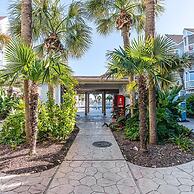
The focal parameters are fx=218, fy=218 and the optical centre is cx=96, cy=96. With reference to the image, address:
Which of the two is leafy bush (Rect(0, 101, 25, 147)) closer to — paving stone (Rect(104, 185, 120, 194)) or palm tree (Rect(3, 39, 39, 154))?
palm tree (Rect(3, 39, 39, 154))

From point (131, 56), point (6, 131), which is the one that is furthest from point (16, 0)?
point (131, 56)

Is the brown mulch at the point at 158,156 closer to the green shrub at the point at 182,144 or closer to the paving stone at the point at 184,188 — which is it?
the green shrub at the point at 182,144

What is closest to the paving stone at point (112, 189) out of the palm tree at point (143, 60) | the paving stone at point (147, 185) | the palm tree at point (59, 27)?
the paving stone at point (147, 185)

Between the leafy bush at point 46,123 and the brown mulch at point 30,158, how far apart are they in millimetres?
459

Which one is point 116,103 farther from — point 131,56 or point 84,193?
point 84,193

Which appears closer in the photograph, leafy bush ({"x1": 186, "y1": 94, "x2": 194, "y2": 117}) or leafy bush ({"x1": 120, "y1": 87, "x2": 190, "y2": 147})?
leafy bush ({"x1": 120, "y1": 87, "x2": 190, "y2": 147})

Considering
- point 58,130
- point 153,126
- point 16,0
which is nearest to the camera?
point 153,126

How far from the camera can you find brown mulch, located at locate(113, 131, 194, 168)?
5828 millimetres

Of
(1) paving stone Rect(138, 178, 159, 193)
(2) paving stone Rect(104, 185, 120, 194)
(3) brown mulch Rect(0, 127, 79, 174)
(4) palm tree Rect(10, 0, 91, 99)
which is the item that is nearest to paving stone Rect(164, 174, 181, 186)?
(1) paving stone Rect(138, 178, 159, 193)

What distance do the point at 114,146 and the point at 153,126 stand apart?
1530 millimetres

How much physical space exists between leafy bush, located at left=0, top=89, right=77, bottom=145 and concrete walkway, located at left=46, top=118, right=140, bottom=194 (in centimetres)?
117

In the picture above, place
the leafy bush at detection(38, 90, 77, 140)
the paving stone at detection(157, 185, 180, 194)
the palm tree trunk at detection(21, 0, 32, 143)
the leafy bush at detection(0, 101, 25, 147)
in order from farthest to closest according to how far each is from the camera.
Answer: the leafy bush at detection(38, 90, 77, 140), the leafy bush at detection(0, 101, 25, 147), the palm tree trunk at detection(21, 0, 32, 143), the paving stone at detection(157, 185, 180, 194)

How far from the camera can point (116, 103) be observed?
43.9 ft

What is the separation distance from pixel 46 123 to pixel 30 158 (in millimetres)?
2031
